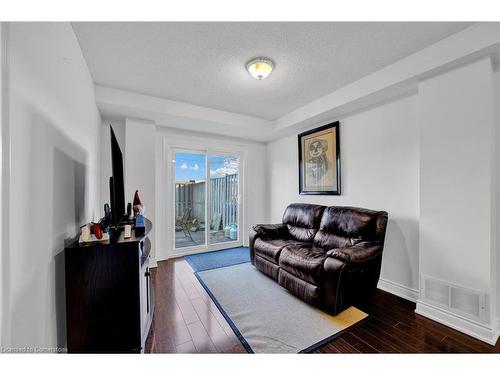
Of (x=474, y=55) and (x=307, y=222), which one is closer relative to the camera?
(x=474, y=55)

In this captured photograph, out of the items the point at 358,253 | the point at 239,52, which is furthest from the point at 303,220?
the point at 239,52

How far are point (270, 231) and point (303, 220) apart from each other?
543 mm

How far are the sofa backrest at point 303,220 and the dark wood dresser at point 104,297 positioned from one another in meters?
2.29

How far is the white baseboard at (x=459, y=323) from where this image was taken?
163 centimetres

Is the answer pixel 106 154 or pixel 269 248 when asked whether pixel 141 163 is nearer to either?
pixel 106 154

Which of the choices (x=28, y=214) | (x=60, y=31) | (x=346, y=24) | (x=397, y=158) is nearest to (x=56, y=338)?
(x=28, y=214)

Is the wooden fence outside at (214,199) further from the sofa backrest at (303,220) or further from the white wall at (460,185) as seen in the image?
the white wall at (460,185)

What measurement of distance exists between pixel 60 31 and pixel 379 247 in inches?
130

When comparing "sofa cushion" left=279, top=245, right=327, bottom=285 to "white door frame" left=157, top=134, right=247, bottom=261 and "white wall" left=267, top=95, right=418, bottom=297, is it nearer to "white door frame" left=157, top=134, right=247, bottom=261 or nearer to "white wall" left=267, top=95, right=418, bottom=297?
"white wall" left=267, top=95, right=418, bottom=297

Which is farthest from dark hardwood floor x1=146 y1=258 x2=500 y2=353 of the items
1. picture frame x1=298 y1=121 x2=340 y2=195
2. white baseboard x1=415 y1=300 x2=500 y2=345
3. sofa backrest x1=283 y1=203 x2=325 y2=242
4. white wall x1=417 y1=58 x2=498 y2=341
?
picture frame x1=298 y1=121 x2=340 y2=195

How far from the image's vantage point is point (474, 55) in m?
1.69

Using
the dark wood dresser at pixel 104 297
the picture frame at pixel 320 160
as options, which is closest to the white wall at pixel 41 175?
the dark wood dresser at pixel 104 297

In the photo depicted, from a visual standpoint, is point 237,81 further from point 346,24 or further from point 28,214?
point 28,214

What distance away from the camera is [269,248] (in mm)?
2715
